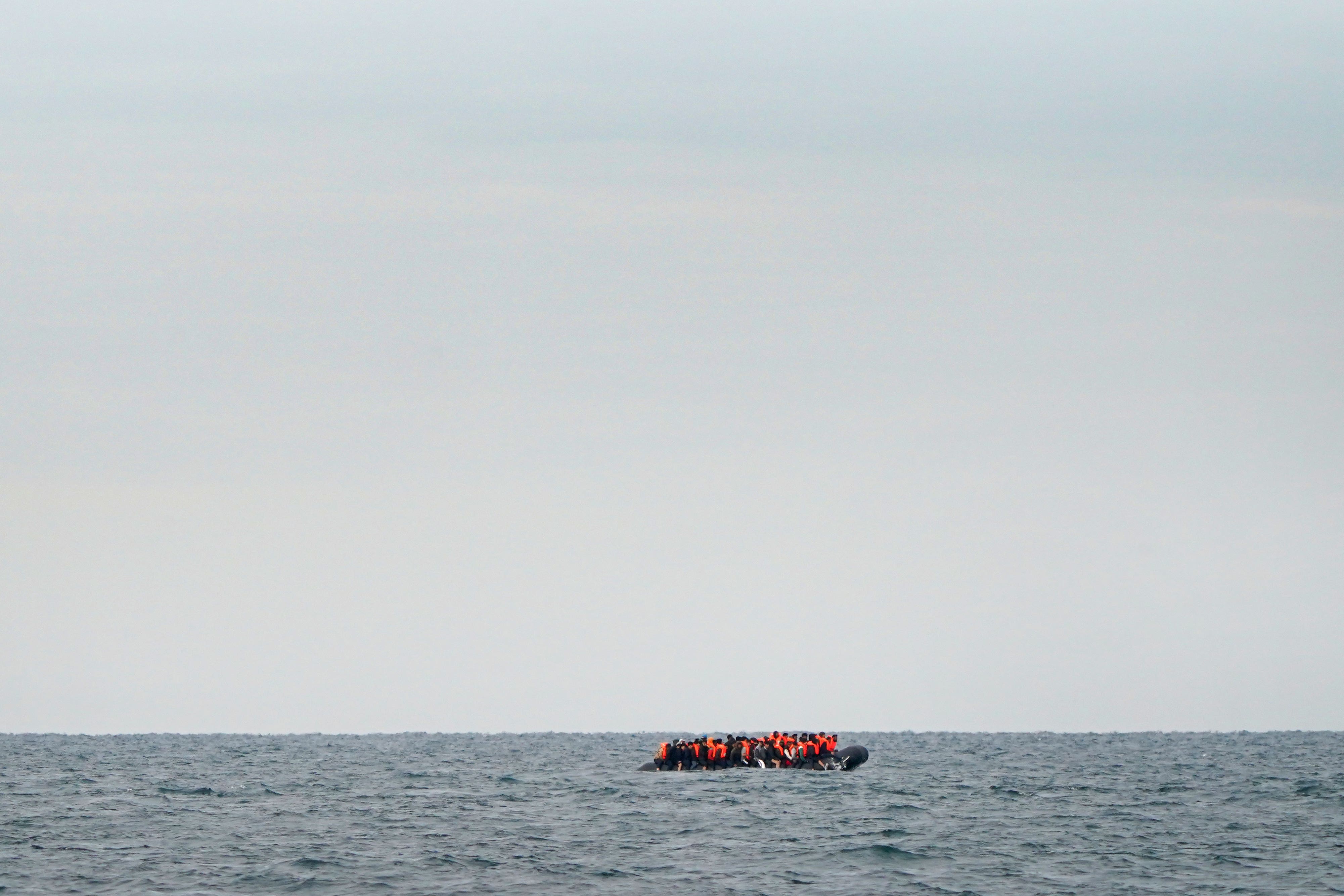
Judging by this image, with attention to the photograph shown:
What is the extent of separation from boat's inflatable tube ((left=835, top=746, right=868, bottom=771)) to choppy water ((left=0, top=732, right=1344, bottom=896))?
0.82 metres

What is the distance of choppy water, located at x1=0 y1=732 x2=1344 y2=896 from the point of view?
133ft

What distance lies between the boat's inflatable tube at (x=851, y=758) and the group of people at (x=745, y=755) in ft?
1.37

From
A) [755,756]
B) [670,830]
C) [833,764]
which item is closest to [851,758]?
[833,764]

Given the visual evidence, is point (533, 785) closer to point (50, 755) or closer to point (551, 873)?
point (551, 873)

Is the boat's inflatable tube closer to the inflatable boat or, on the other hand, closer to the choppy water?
the inflatable boat

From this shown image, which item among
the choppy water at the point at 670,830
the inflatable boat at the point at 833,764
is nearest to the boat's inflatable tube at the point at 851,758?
the inflatable boat at the point at 833,764

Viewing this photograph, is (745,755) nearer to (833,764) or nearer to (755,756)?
(755,756)

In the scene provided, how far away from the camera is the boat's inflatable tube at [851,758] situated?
267 feet

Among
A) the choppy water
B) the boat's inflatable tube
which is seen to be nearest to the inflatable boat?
the boat's inflatable tube

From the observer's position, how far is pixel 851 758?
81.7 meters

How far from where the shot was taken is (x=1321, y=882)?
1570 inches

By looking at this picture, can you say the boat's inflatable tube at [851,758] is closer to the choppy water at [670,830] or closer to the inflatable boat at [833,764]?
the inflatable boat at [833,764]

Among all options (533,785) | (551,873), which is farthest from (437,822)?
(533,785)

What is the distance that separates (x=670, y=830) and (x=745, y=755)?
1216 inches
